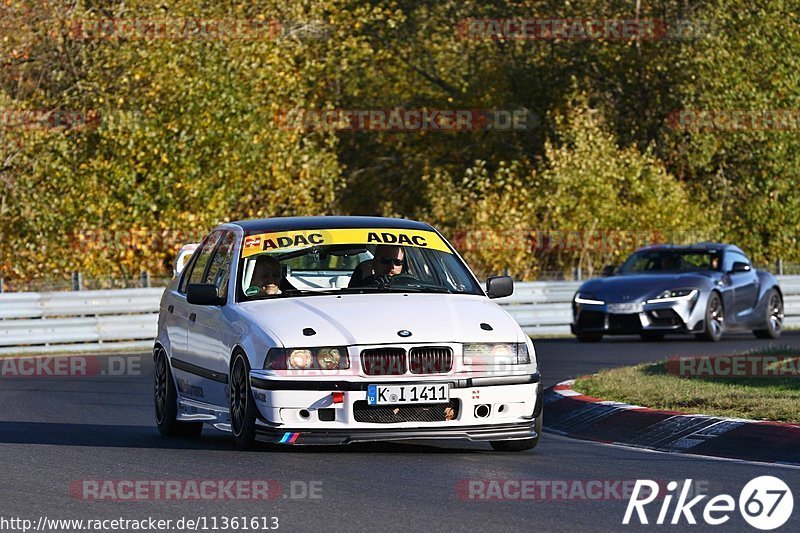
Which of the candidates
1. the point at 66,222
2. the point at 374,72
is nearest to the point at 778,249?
the point at 374,72

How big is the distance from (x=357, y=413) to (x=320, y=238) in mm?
1969

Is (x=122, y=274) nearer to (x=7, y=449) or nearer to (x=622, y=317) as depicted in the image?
(x=622, y=317)

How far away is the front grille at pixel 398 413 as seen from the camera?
9.98 metres

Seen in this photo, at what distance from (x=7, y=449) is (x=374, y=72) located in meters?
39.3

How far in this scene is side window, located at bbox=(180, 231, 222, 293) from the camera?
41.0 feet

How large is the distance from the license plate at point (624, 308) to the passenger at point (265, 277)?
11.9m

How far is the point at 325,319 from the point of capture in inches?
407

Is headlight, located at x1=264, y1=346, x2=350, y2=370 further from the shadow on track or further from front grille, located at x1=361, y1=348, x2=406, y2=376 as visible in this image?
the shadow on track
